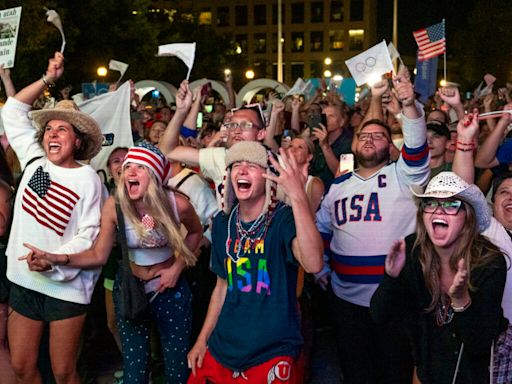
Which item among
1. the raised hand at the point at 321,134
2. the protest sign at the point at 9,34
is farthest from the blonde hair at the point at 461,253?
the protest sign at the point at 9,34

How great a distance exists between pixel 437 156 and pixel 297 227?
9.22 feet

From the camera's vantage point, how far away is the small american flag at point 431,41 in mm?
10312

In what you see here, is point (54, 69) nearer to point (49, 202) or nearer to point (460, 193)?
point (49, 202)

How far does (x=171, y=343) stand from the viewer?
14.0 ft

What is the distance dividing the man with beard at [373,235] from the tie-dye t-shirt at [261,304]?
42.3 inches

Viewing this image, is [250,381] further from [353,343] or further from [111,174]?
[111,174]

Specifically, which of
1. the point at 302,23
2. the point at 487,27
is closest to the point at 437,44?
the point at 487,27

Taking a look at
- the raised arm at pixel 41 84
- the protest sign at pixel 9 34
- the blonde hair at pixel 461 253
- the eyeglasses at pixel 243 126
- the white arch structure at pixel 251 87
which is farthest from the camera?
the white arch structure at pixel 251 87

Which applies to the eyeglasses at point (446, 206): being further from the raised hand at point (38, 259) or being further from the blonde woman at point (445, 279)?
the raised hand at point (38, 259)

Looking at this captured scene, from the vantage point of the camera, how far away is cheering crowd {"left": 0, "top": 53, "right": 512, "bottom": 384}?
3311 mm

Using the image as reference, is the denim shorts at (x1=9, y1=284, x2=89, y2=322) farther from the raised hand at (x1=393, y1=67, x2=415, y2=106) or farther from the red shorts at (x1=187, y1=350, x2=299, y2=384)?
the raised hand at (x1=393, y1=67, x2=415, y2=106)

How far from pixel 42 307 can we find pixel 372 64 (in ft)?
14.6

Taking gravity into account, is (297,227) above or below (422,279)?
above

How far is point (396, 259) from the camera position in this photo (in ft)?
10.6
